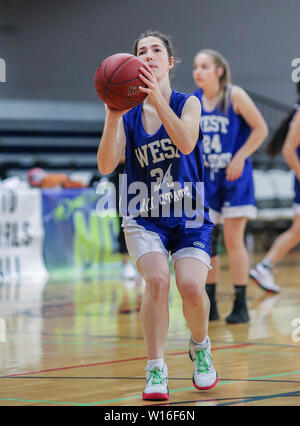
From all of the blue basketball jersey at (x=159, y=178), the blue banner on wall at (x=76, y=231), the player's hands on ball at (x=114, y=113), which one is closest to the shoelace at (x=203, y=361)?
the blue basketball jersey at (x=159, y=178)

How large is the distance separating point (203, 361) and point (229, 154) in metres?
2.31

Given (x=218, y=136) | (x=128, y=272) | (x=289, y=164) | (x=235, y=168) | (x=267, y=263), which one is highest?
(x=289, y=164)

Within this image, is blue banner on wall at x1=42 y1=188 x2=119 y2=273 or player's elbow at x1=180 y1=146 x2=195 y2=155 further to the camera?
blue banner on wall at x1=42 y1=188 x2=119 y2=273

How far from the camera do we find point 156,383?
2.95m

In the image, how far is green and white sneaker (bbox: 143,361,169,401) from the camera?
2920mm

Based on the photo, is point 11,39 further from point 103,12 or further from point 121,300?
point 121,300

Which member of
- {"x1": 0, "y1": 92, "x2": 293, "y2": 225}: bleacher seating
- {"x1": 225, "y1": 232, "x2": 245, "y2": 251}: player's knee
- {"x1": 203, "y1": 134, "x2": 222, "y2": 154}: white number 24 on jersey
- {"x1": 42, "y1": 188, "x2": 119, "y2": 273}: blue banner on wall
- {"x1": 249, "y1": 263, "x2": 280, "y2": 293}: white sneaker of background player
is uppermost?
{"x1": 0, "y1": 92, "x2": 293, "y2": 225}: bleacher seating

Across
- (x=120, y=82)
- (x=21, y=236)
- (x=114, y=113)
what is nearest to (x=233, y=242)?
(x=114, y=113)

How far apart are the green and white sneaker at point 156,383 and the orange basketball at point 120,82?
1.00 meters

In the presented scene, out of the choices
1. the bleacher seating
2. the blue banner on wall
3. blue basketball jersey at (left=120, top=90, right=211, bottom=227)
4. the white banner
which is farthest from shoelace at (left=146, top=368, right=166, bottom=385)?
the bleacher seating

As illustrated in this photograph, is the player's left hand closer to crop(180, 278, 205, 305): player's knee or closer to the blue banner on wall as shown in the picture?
crop(180, 278, 205, 305): player's knee

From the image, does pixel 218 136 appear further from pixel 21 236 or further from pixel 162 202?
pixel 21 236

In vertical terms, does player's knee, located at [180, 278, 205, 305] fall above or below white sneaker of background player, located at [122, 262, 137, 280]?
below

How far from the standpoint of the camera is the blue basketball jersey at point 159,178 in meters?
3.20
